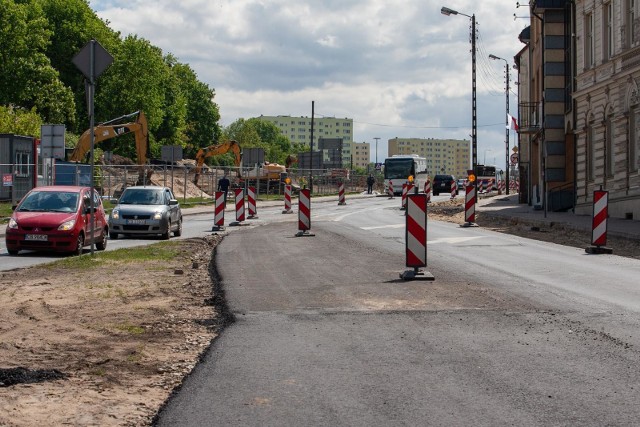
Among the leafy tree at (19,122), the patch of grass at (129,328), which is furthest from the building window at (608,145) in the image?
the leafy tree at (19,122)

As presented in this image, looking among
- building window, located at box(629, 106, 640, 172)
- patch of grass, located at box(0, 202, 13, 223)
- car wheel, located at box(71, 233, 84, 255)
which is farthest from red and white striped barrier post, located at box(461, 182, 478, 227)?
patch of grass, located at box(0, 202, 13, 223)

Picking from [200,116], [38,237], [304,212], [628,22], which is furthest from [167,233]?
[200,116]

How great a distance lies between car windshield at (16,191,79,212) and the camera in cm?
2114

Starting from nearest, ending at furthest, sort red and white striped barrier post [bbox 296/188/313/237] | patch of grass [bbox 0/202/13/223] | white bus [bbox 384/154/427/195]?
red and white striped barrier post [bbox 296/188/313/237] < patch of grass [bbox 0/202/13/223] < white bus [bbox 384/154/427/195]

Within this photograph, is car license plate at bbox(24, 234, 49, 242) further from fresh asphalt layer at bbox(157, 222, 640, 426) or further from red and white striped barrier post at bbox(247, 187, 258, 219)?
red and white striped barrier post at bbox(247, 187, 258, 219)

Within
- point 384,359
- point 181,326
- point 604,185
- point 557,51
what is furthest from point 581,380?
point 557,51

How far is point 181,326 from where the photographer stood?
9.60 metres

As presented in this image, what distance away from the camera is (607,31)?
38.1m

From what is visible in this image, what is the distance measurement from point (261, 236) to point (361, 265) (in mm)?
9674

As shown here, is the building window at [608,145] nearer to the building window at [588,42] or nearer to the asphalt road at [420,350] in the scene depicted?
the building window at [588,42]

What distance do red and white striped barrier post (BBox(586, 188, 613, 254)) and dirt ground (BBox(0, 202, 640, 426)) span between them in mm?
9263

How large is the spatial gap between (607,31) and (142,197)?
20478 mm

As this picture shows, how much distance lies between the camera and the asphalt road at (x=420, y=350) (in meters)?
5.95

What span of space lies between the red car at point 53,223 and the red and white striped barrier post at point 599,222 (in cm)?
1049
